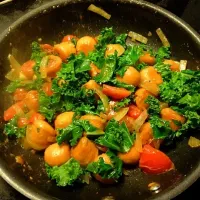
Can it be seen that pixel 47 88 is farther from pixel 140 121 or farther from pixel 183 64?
pixel 183 64

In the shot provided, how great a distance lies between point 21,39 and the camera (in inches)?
81.7

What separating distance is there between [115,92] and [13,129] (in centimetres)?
55

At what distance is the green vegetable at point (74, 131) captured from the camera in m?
1.67

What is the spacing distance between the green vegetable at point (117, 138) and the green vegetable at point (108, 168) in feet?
0.14

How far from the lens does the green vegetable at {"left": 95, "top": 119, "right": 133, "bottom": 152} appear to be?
167cm

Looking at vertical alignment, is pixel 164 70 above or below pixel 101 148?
above

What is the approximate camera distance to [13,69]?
2002 mm

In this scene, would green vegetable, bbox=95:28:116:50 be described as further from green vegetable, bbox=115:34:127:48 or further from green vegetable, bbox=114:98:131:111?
green vegetable, bbox=114:98:131:111

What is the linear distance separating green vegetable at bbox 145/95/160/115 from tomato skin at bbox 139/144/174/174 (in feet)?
0.65

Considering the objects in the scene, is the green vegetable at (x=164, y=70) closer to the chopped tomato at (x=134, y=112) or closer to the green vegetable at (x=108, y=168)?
the chopped tomato at (x=134, y=112)

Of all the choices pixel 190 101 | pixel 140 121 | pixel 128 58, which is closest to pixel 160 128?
pixel 140 121

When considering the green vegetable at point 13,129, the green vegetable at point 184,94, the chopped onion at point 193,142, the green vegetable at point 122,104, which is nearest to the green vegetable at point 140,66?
the green vegetable at point 184,94

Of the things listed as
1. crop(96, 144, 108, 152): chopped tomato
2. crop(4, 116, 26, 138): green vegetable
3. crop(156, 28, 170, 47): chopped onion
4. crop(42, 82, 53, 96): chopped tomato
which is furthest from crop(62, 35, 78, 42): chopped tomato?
crop(96, 144, 108, 152): chopped tomato

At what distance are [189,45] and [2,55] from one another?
106 centimetres
